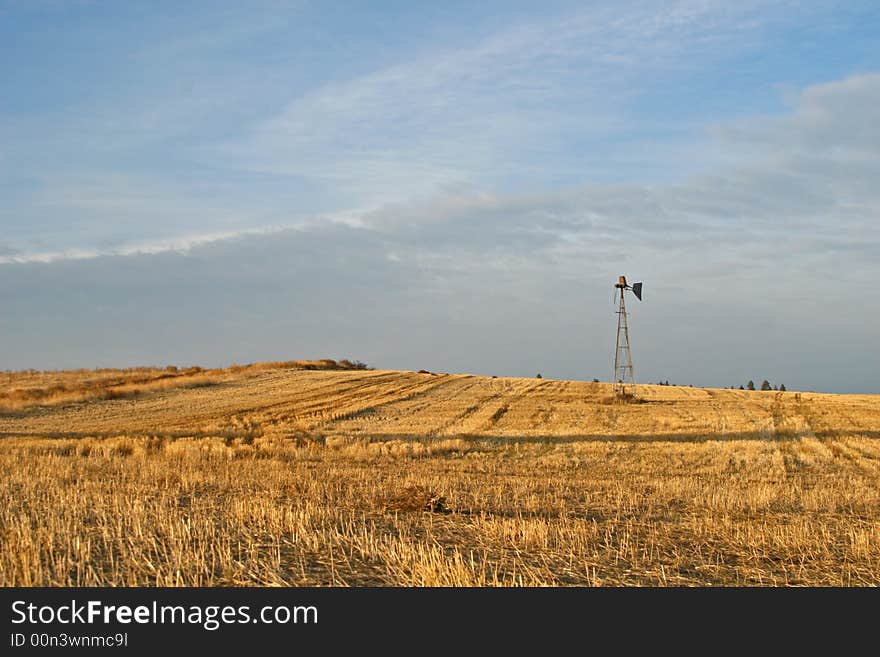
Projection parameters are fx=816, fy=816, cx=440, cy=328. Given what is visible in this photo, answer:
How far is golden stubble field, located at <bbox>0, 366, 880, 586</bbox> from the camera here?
9586 millimetres

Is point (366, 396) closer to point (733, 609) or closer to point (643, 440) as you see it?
point (643, 440)

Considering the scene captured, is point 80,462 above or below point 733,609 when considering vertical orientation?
above

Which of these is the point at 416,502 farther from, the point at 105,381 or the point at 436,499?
the point at 105,381

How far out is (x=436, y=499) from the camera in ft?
46.1

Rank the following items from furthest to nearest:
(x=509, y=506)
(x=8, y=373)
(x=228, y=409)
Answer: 1. (x=8, y=373)
2. (x=228, y=409)
3. (x=509, y=506)

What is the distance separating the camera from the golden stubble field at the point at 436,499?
9.59 m

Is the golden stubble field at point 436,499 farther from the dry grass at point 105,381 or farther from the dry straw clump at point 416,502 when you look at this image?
the dry grass at point 105,381

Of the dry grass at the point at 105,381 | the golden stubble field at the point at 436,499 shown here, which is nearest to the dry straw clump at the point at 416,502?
the golden stubble field at the point at 436,499

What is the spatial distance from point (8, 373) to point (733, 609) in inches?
3114

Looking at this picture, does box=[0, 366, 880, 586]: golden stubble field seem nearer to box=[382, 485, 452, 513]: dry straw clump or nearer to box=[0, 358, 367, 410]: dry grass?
box=[382, 485, 452, 513]: dry straw clump

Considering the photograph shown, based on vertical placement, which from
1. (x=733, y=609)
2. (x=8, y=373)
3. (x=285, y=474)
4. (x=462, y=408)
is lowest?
(x=733, y=609)

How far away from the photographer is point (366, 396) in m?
51.1

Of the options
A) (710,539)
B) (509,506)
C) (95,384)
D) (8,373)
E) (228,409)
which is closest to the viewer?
(710,539)

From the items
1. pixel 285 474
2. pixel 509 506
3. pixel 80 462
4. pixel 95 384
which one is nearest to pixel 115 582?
pixel 509 506
